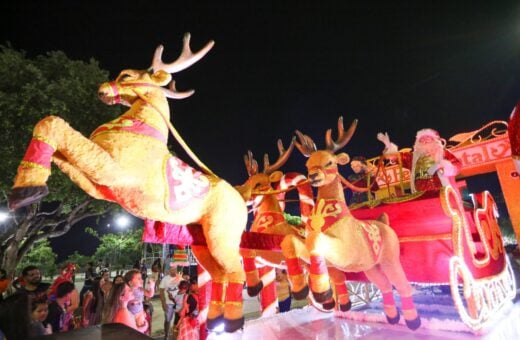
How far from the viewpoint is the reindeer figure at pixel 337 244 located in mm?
2973

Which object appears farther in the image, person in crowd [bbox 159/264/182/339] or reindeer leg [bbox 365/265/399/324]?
person in crowd [bbox 159/264/182/339]

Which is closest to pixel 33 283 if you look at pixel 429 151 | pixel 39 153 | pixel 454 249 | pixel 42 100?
pixel 39 153

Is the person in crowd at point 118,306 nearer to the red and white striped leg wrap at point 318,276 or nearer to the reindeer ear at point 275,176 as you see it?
the red and white striped leg wrap at point 318,276

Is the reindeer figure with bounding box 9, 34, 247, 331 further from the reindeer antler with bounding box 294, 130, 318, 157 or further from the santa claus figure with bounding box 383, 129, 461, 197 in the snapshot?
the santa claus figure with bounding box 383, 129, 461, 197

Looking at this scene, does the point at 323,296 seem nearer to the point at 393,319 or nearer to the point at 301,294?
the point at 301,294

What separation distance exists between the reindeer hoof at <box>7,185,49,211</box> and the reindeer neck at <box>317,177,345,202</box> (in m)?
2.87

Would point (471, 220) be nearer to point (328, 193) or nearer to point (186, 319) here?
point (328, 193)

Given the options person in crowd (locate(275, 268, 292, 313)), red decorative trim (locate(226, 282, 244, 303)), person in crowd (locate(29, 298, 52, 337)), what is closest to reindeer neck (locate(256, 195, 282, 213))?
red decorative trim (locate(226, 282, 244, 303))

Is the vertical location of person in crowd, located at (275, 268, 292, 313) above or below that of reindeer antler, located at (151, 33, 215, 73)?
below

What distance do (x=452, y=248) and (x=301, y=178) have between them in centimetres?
216

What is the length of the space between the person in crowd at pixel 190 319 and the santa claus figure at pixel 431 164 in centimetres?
383

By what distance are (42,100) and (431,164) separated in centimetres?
901

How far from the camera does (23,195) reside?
5.07ft

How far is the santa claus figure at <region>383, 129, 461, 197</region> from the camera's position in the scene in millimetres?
4641
